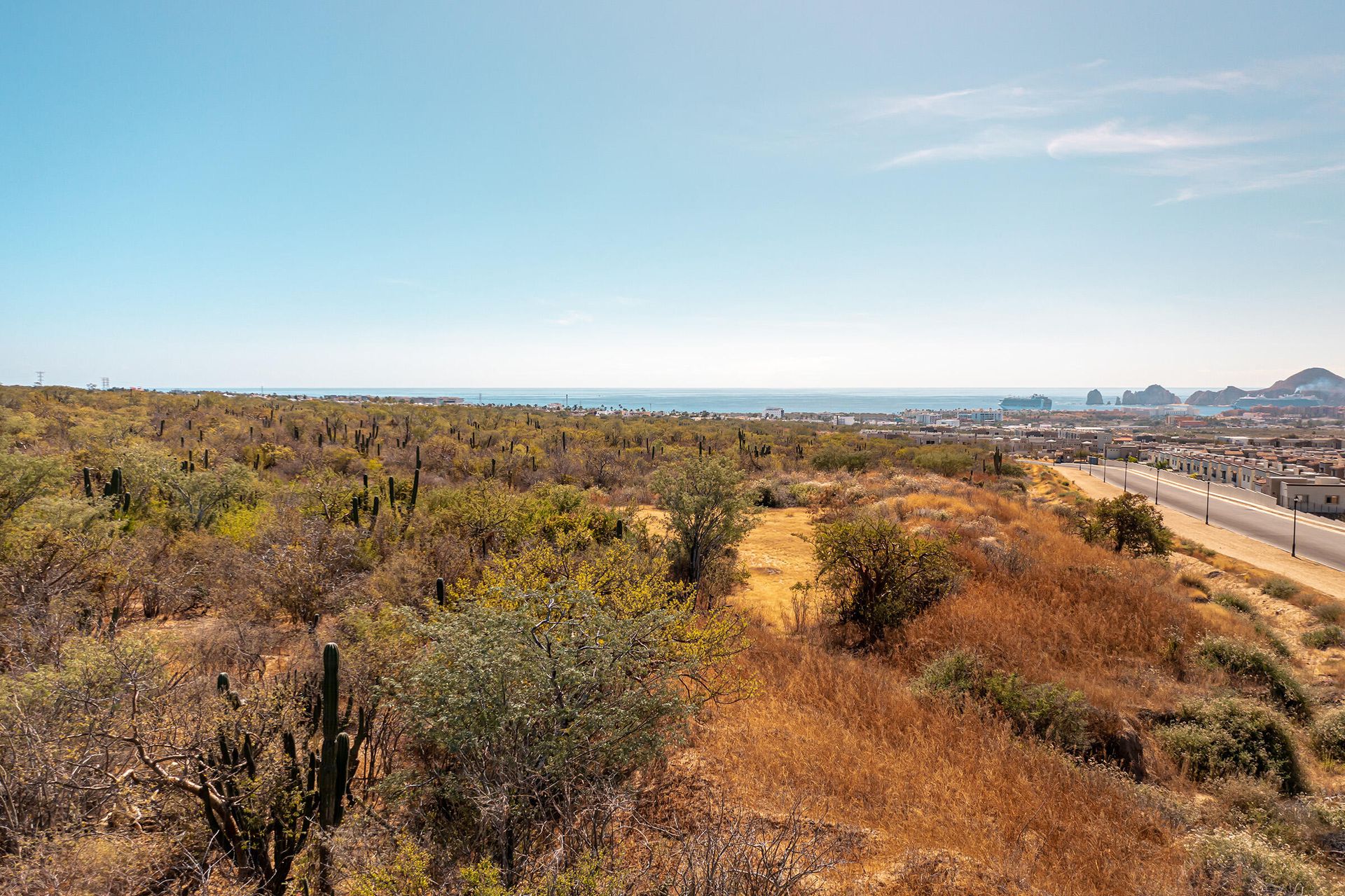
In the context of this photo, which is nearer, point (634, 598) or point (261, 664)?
point (634, 598)

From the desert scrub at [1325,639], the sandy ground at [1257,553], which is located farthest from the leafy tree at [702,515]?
the sandy ground at [1257,553]

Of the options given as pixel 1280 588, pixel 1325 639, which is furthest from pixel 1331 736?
pixel 1280 588

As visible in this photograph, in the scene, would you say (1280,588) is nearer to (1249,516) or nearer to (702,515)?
(702,515)

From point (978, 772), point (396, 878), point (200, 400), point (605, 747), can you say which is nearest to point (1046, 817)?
point (978, 772)

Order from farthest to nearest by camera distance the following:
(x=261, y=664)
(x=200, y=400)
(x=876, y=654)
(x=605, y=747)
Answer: (x=200, y=400)
(x=876, y=654)
(x=261, y=664)
(x=605, y=747)

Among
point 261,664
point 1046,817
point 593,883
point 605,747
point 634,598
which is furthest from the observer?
point 261,664

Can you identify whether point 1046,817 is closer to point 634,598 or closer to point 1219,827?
point 1219,827

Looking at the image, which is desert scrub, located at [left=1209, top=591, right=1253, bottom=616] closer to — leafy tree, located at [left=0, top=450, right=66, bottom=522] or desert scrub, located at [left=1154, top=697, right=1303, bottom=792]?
desert scrub, located at [left=1154, top=697, right=1303, bottom=792]
